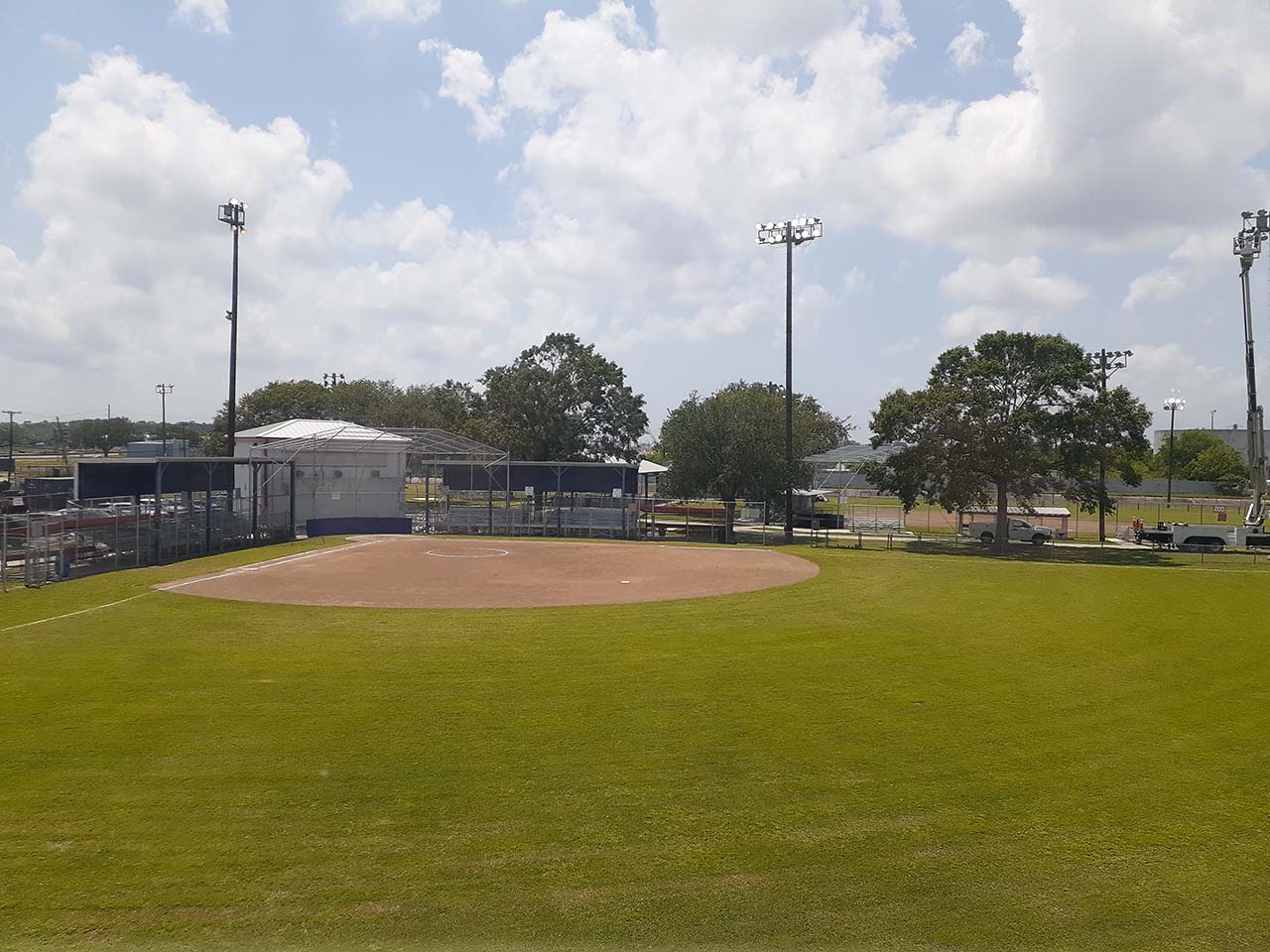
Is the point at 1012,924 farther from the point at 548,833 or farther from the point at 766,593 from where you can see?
the point at 766,593

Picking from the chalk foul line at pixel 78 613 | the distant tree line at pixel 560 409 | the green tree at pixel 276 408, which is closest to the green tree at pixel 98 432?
the green tree at pixel 276 408

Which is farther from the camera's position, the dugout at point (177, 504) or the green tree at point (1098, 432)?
the green tree at point (1098, 432)

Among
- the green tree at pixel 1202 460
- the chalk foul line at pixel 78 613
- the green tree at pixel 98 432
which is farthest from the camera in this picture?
the green tree at pixel 98 432

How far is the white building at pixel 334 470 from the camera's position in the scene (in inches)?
1844

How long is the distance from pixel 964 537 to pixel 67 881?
4987 centimetres

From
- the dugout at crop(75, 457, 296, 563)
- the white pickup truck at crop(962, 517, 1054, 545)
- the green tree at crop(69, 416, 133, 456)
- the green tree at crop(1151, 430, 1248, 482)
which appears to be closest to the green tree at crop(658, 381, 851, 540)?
the white pickup truck at crop(962, 517, 1054, 545)

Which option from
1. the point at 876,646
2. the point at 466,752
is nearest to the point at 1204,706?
the point at 876,646

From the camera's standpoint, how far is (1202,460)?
358 feet

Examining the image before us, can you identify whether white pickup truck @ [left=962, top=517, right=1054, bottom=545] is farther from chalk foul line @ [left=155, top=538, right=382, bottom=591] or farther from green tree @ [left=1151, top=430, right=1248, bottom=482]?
green tree @ [left=1151, top=430, right=1248, bottom=482]

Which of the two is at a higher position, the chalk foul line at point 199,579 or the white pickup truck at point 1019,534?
the white pickup truck at point 1019,534

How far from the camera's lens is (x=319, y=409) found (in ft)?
302

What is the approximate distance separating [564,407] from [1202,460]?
88.8 metres

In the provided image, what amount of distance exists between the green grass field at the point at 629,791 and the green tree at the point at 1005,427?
2315 cm

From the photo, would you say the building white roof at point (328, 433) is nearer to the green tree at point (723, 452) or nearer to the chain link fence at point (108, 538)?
the chain link fence at point (108, 538)
